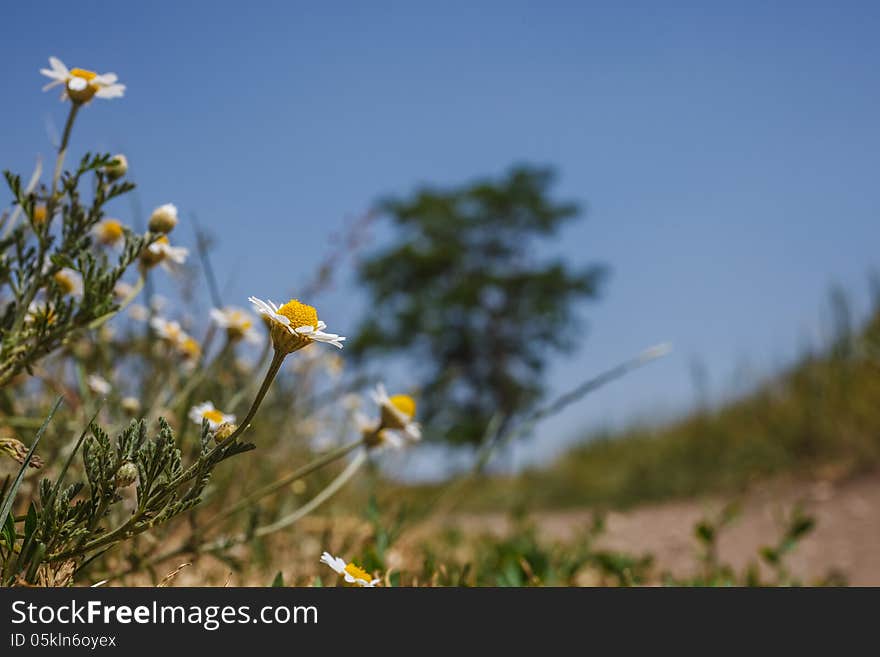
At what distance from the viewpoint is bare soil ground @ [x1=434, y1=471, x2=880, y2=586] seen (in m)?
3.62

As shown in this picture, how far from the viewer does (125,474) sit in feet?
2.49

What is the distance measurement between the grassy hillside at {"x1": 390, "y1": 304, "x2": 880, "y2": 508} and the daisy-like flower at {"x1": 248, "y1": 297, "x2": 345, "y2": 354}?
467 cm

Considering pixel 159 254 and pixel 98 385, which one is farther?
pixel 98 385

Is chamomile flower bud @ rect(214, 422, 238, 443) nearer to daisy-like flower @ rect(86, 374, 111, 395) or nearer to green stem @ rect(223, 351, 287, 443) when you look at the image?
green stem @ rect(223, 351, 287, 443)

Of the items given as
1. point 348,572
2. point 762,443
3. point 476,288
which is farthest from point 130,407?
point 476,288

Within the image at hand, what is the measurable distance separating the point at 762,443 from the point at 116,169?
6.32 m

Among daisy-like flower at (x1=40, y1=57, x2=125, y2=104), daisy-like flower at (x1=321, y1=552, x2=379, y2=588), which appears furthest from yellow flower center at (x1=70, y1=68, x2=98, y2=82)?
daisy-like flower at (x1=321, y1=552, x2=379, y2=588)

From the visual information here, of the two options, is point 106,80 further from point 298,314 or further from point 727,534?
point 727,534

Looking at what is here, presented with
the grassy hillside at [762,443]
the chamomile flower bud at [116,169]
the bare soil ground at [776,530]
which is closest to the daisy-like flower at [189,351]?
the chamomile flower bud at [116,169]

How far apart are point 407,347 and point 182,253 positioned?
18519 mm

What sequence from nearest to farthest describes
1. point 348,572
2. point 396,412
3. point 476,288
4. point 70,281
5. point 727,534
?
point 348,572 < point 396,412 < point 70,281 < point 727,534 < point 476,288

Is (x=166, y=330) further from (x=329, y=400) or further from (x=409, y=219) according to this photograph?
(x=409, y=219)

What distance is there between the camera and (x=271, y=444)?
7.87 ft
